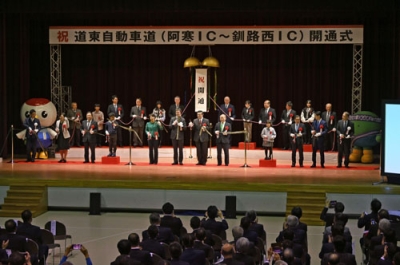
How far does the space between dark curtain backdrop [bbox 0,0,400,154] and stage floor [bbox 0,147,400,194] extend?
3.30 meters

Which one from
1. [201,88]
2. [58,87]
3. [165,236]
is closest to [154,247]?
[165,236]

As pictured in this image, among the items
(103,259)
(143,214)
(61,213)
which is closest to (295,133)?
(143,214)

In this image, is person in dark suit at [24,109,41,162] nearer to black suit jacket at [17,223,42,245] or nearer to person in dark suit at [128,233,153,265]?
black suit jacket at [17,223,42,245]

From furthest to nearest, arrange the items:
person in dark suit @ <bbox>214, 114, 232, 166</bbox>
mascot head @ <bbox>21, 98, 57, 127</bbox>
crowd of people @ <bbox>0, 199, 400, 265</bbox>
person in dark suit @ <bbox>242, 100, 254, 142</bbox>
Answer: person in dark suit @ <bbox>242, 100, 254, 142</bbox> → mascot head @ <bbox>21, 98, 57, 127</bbox> → person in dark suit @ <bbox>214, 114, 232, 166</bbox> → crowd of people @ <bbox>0, 199, 400, 265</bbox>

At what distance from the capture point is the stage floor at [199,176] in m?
18.0

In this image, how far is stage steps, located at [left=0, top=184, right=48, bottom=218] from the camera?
17984 millimetres

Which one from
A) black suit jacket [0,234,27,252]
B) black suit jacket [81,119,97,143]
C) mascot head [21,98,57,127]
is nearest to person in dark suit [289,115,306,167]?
black suit jacket [81,119,97,143]

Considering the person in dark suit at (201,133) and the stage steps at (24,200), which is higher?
the person in dark suit at (201,133)

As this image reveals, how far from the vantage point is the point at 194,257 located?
9.65 metres

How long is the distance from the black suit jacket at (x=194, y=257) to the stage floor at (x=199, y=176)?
8.31 m

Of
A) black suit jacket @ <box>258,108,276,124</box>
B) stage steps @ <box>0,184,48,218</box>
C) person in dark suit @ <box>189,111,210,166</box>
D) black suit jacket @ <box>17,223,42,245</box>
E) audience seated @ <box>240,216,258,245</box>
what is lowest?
stage steps @ <box>0,184,48,218</box>

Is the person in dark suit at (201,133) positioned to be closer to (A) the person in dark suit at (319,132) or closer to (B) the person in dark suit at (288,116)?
(B) the person in dark suit at (288,116)

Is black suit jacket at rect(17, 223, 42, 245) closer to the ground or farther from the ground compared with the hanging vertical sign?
closer to the ground

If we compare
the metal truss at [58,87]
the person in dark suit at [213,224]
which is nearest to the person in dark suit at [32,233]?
the person in dark suit at [213,224]
